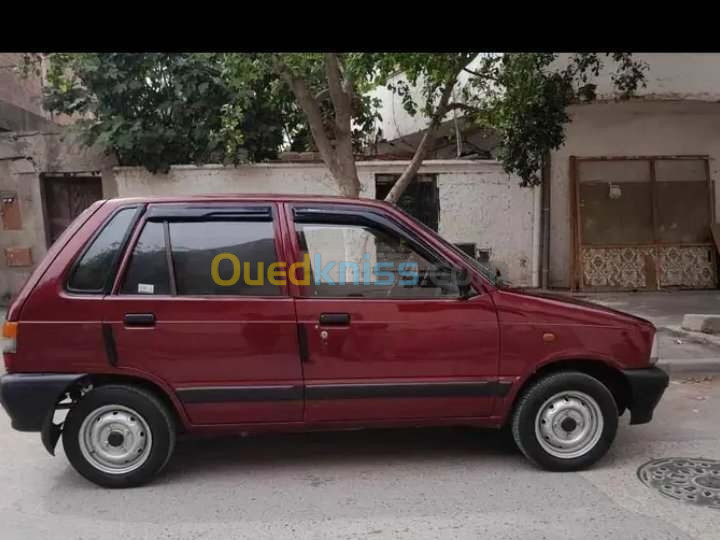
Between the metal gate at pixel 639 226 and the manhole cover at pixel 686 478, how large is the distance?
699 centimetres

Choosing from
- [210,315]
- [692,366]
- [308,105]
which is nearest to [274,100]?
[308,105]

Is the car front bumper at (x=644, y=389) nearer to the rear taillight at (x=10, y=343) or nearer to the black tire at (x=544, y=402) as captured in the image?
the black tire at (x=544, y=402)

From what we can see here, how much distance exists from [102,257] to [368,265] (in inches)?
63.9

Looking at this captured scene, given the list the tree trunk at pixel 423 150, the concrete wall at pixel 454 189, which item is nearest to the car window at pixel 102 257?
the tree trunk at pixel 423 150

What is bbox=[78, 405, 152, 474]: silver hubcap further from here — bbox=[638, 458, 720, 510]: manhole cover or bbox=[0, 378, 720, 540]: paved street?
bbox=[638, 458, 720, 510]: manhole cover

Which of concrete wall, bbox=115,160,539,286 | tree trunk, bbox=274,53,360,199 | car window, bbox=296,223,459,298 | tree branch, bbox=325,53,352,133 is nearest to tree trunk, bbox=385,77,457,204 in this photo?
tree trunk, bbox=274,53,360,199

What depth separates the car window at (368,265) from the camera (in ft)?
12.0

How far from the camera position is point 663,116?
10.9m

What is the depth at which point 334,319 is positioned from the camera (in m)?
3.52

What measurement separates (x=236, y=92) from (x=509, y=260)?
5.58m

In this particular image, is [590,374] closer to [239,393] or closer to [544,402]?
[544,402]
